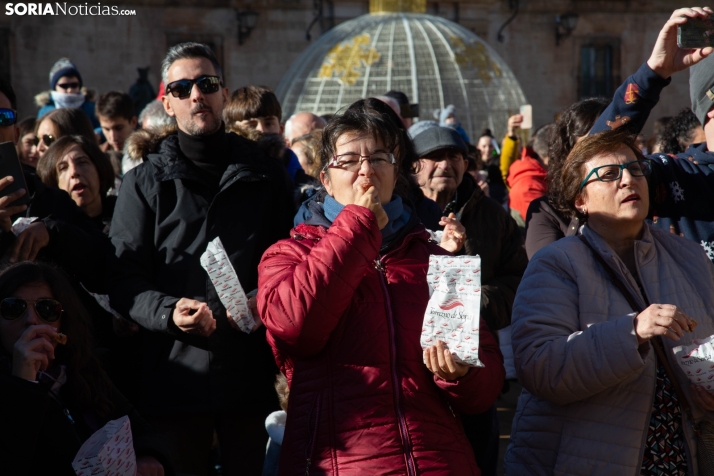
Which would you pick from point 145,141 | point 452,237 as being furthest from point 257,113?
point 452,237

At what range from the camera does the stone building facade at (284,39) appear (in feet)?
61.8

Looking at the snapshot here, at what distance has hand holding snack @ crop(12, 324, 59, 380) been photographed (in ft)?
9.37

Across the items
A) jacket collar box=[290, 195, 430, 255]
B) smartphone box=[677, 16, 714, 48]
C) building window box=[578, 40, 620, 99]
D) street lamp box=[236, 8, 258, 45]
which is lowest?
jacket collar box=[290, 195, 430, 255]

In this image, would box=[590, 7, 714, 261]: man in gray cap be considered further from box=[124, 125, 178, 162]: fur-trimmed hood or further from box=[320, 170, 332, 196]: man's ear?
box=[124, 125, 178, 162]: fur-trimmed hood

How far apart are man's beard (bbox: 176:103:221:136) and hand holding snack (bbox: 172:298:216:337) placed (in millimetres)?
822

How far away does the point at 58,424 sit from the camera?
2.89 m

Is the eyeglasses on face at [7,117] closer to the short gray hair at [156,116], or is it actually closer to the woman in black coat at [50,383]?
the woman in black coat at [50,383]

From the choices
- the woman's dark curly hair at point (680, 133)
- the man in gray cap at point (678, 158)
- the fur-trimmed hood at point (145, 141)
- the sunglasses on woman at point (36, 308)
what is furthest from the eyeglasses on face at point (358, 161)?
the woman's dark curly hair at point (680, 133)

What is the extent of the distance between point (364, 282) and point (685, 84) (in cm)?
2206

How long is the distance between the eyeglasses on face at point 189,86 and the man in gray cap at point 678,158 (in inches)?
62.5

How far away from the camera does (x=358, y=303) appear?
2859mm

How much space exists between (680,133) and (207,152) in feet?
8.40

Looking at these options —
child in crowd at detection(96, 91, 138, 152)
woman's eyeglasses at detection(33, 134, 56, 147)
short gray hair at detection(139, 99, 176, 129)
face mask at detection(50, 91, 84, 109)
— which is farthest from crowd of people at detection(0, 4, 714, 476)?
face mask at detection(50, 91, 84, 109)

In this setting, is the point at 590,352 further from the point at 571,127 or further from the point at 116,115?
the point at 116,115
